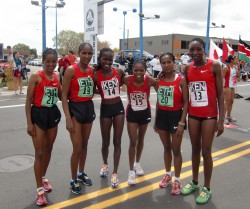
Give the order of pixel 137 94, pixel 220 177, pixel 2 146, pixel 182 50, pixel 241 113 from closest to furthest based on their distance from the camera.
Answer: pixel 137 94
pixel 220 177
pixel 2 146
pixel 241 113
pixel 182 50

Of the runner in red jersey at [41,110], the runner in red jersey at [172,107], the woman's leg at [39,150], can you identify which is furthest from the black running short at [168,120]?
the woman's leg at [39,150]

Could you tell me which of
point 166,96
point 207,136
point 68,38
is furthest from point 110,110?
point 68,38

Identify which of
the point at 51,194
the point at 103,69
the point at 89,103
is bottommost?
the point at 51,194

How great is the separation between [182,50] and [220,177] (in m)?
59.9

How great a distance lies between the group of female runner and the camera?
3451 millimetres

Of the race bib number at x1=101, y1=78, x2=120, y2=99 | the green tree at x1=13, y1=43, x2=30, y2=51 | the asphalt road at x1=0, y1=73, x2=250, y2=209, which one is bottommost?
the asphalt road at x1=0, y1=73, x2=250, y2=209

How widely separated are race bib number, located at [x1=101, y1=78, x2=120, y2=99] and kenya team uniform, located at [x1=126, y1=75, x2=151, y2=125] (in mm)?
214

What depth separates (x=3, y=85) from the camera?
15.3 meters

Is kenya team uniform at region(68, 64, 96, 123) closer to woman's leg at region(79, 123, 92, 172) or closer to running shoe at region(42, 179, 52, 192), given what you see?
woman's leg at region(79, 123, 92, 172)

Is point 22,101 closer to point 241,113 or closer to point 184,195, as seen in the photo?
point 241,113

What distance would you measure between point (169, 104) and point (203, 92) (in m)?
0.47

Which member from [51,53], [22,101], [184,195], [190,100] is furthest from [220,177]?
[22,101]

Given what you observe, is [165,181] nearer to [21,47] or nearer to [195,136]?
[195,136]

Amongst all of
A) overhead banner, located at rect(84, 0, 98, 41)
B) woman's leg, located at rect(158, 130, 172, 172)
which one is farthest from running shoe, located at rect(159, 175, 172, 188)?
overhead banner, located at rect(84, 0, 98, 41)
